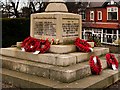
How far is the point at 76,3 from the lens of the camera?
38000 millimetres

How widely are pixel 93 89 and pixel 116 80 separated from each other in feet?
5.25

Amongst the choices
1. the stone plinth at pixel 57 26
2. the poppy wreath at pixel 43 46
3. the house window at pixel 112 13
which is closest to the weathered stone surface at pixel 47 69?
the poppy wreath at pixel 43 46

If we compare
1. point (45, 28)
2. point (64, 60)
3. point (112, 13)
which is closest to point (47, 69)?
point (64, 60)

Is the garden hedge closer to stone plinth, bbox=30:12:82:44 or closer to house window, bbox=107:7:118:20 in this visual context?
stone plinth, bbox=30:12:82:44

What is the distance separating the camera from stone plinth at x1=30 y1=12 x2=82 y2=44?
786 cm

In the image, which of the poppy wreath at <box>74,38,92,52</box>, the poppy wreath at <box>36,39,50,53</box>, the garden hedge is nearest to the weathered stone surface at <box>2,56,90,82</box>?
the poppy wreath at <box>36,39,50,53</box>

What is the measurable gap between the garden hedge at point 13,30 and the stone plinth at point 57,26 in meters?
7.82

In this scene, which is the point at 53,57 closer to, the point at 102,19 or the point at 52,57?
the point at 52,57

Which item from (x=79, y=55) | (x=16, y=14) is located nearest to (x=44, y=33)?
(x=79, y=55)

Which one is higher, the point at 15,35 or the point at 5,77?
the point at 15,35

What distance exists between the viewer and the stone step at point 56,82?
5805mm

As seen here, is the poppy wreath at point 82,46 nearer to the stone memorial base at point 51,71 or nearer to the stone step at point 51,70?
the stone memorial base at point 51,71

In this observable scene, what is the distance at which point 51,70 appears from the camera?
6.36m

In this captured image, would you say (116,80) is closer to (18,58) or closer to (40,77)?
(40,77)
